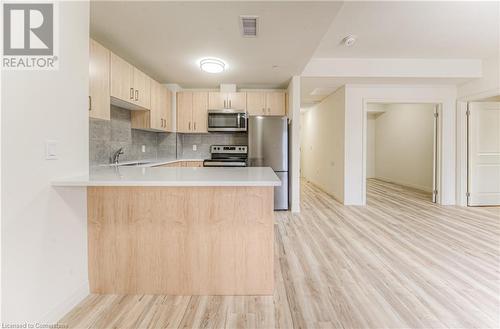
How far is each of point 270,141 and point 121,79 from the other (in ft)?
7.96

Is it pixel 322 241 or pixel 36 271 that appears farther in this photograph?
pixel 322 241

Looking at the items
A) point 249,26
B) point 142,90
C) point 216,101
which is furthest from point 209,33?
point 216,101

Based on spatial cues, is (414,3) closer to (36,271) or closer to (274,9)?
(274,9)

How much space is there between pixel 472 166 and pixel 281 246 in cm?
435

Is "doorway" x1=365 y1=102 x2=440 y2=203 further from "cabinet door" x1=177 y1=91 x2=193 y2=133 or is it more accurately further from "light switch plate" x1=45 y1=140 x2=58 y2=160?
"light switch plate" x1=45 y1=140 x2=58 y2=160

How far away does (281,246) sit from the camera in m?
2.68

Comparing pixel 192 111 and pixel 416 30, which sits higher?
pixel 416 30

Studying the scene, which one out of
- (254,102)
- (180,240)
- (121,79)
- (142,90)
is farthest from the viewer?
(254,102)

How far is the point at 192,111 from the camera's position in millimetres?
4508

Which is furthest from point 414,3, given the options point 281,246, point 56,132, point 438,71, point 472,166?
point 472,166

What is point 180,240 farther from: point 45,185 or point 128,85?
point 128,85

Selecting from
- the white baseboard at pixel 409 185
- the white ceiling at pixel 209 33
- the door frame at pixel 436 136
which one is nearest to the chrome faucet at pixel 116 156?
the white ceiling at pixel 209 33

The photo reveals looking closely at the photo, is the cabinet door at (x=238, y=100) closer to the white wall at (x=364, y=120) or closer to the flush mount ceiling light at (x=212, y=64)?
the flush mount ceiling light at (x=212, y=64)

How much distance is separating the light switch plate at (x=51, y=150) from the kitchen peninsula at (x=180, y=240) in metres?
0.37
